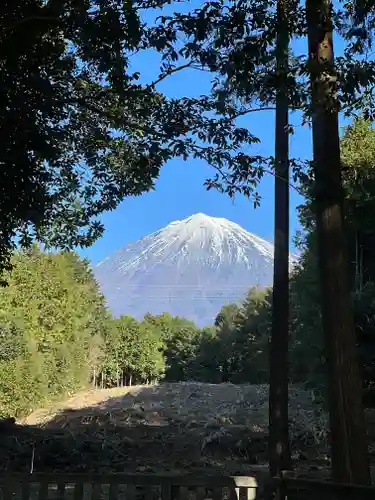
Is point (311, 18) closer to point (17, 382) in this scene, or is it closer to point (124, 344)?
point (17, 382)

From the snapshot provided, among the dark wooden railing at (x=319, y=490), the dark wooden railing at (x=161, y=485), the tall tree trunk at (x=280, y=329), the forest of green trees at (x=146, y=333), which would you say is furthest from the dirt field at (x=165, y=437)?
the dark wooden railing at (x=319, y=490)

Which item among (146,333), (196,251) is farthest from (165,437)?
(146,333)

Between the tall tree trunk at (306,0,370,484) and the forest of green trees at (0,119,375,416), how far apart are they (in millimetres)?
615

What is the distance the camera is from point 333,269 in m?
3.42

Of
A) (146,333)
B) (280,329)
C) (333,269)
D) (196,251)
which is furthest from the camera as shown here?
(146,333)

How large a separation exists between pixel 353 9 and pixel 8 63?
2.91 metres

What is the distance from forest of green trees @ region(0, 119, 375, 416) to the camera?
12875 mm

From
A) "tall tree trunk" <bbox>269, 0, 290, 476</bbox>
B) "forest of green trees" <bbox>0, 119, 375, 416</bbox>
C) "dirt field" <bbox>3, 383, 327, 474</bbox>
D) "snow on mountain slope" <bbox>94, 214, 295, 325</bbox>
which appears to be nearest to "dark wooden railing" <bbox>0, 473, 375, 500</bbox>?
"forest of green trees" <bbox>0, 119, 375, 416</bbox>

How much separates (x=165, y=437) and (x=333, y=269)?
8715mm

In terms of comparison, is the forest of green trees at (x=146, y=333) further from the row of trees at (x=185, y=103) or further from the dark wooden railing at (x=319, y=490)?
the dark wooden railing at (x=319, y=490)

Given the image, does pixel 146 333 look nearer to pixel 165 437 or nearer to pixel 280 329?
pixel 165 437

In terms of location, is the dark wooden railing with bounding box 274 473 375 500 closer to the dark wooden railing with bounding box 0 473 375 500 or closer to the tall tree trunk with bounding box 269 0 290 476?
the dark wooden railing with bounding box 0 473 375 500

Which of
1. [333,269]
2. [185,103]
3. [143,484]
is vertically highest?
[185,103]

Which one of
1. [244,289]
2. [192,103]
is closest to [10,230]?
[192,103]
